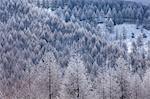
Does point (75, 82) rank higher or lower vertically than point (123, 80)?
higher

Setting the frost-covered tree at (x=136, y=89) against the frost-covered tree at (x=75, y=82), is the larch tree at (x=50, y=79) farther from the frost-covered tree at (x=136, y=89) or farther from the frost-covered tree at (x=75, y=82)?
the frost-covered tree at (x=136, y=89)

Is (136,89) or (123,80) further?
(136,89)

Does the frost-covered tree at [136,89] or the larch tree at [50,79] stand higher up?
the larch tree at [50,79]

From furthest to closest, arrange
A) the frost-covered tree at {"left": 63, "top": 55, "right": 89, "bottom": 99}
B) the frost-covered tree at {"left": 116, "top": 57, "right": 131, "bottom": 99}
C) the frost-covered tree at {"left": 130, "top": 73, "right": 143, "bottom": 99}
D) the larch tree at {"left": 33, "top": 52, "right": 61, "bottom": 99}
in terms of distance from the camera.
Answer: the frost-covered tree at {"left": 130, "top": 73, "right": 143, "bottom": 99}
the frost-covered tree at {"left": 116, "top": 57, "right": 131, "bottom": 99}
the larch tree at {"left": 33, "top": 52, "right": 61, "bottom": 99}
the frost-covered tree at {"left": 63, "top": 55, "right": 89, "bottom": 99}

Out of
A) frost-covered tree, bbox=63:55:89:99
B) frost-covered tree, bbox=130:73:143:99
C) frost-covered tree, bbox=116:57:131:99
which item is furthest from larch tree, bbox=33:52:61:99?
frost-covered tree, bbox=130:73:143:99

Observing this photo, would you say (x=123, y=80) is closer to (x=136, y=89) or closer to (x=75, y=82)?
(x=75, y=82)

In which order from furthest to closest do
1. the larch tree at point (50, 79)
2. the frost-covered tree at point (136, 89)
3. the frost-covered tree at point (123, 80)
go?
the frost-covered tree at point (136, 89) → the frost-covered tree at point (123, 80) → the larch tree at point (50, 79)

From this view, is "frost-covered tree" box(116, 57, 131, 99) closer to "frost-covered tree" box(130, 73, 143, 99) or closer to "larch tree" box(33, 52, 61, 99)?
"frost-covered tree" box(130, 73, 143, 99)

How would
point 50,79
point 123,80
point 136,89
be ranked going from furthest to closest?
point 136,89 < point 123,80 < point 50,79

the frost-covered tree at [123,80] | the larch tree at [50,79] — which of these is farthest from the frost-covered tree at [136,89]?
the larch tree at [50,79]

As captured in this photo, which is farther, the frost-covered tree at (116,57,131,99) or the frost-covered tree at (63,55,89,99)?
the frost-covered tree at (116,57,131,99)

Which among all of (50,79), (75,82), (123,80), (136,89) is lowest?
(136,89)

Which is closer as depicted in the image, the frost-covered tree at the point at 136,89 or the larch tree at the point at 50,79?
the larch tree at the point at 50,79

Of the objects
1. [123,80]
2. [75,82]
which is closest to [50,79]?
[75,82]
